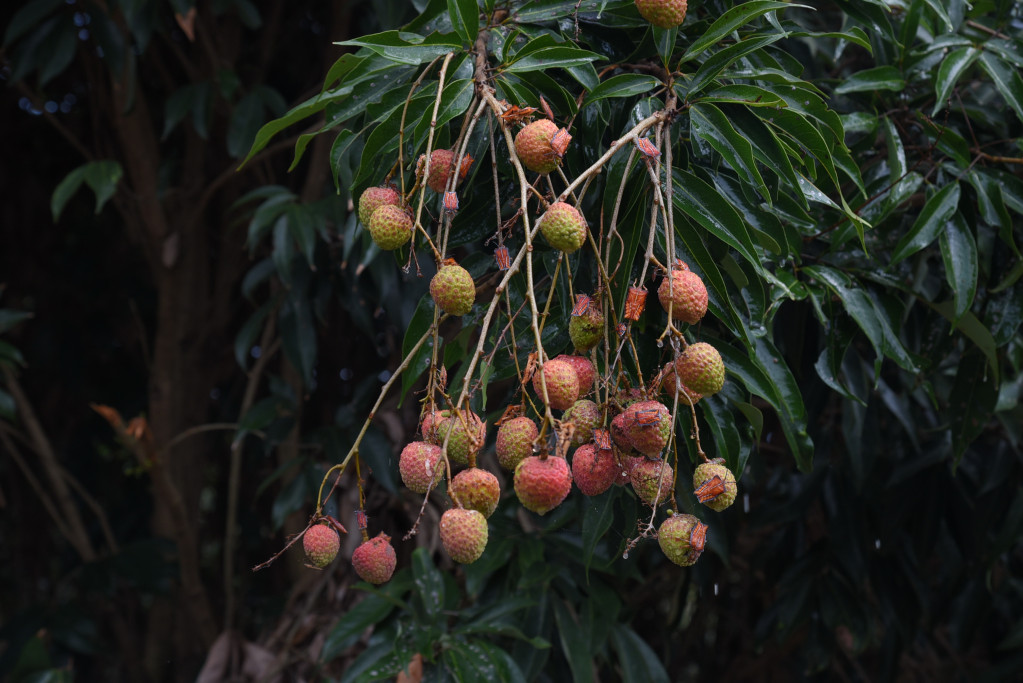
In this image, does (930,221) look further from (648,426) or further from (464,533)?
(464,533)

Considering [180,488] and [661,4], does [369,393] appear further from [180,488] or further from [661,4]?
[661,4]

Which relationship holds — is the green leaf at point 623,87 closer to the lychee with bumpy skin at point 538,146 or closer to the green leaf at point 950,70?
the lychee with bumpy skin at point 538,146

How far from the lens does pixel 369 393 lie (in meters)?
1.43

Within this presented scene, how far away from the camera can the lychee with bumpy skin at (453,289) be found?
1.79 ft

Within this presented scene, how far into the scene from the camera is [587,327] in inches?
22.6

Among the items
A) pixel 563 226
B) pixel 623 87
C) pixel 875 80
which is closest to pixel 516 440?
pixel 563 226

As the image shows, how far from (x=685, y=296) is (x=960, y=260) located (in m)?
0.43

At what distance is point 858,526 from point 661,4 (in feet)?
3.14

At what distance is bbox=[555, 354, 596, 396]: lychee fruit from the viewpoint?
0.57 m

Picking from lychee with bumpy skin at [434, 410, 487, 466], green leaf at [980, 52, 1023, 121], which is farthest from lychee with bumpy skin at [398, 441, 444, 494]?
green leaf at [980, 52, 1023, 121]

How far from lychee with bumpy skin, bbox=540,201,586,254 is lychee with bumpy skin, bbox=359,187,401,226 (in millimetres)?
129

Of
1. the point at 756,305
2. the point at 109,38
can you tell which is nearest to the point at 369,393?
the point at 109,38

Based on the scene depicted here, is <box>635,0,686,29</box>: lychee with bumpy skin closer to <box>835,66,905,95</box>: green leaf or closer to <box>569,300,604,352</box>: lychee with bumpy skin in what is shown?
<box>569,300,604,352</box>: lychee with bumpy skin

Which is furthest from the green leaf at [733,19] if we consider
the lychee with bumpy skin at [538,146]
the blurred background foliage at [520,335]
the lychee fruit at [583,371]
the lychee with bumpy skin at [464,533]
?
the lychee with bumpy skin at [464,533]
